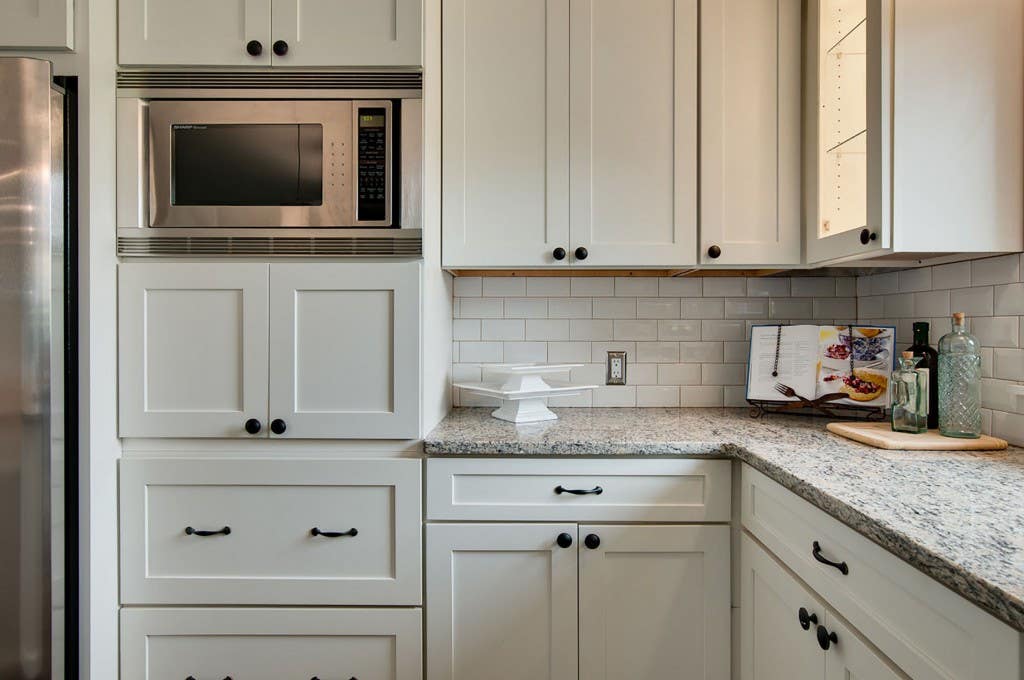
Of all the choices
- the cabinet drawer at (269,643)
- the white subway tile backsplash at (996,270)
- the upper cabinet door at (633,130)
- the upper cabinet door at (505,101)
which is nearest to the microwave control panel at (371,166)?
the upper cabinet door at (505,101)

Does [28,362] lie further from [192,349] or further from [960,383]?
[960,383]

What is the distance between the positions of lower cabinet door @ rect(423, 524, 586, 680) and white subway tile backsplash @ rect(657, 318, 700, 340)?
0.90m

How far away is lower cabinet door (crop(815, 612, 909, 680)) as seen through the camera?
89cm

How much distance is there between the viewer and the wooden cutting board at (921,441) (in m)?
1.34

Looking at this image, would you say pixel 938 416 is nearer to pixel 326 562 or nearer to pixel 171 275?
pixel 326 562

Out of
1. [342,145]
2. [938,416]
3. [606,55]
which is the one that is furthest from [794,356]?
[342,145]

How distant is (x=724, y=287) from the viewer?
2.07 m

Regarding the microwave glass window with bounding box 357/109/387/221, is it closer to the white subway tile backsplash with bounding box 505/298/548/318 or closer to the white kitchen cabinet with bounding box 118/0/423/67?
the white kitchen cabinet with bounding box 118/0/423/67

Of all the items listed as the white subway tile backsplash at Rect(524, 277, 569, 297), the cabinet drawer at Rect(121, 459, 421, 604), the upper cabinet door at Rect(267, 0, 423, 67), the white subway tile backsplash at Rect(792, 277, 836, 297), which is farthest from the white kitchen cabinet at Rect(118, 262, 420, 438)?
the white subway tile backsplash at Rect(792, 277, 836, 297)

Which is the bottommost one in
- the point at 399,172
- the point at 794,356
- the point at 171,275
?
the point at 794,356

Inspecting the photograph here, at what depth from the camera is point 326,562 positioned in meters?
1.46

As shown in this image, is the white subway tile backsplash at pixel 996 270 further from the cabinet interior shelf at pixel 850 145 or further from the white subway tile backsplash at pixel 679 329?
the white subway tile backsplash at pixel 679 329

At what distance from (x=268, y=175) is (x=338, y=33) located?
0.43 m

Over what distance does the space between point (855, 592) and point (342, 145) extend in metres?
1.53
